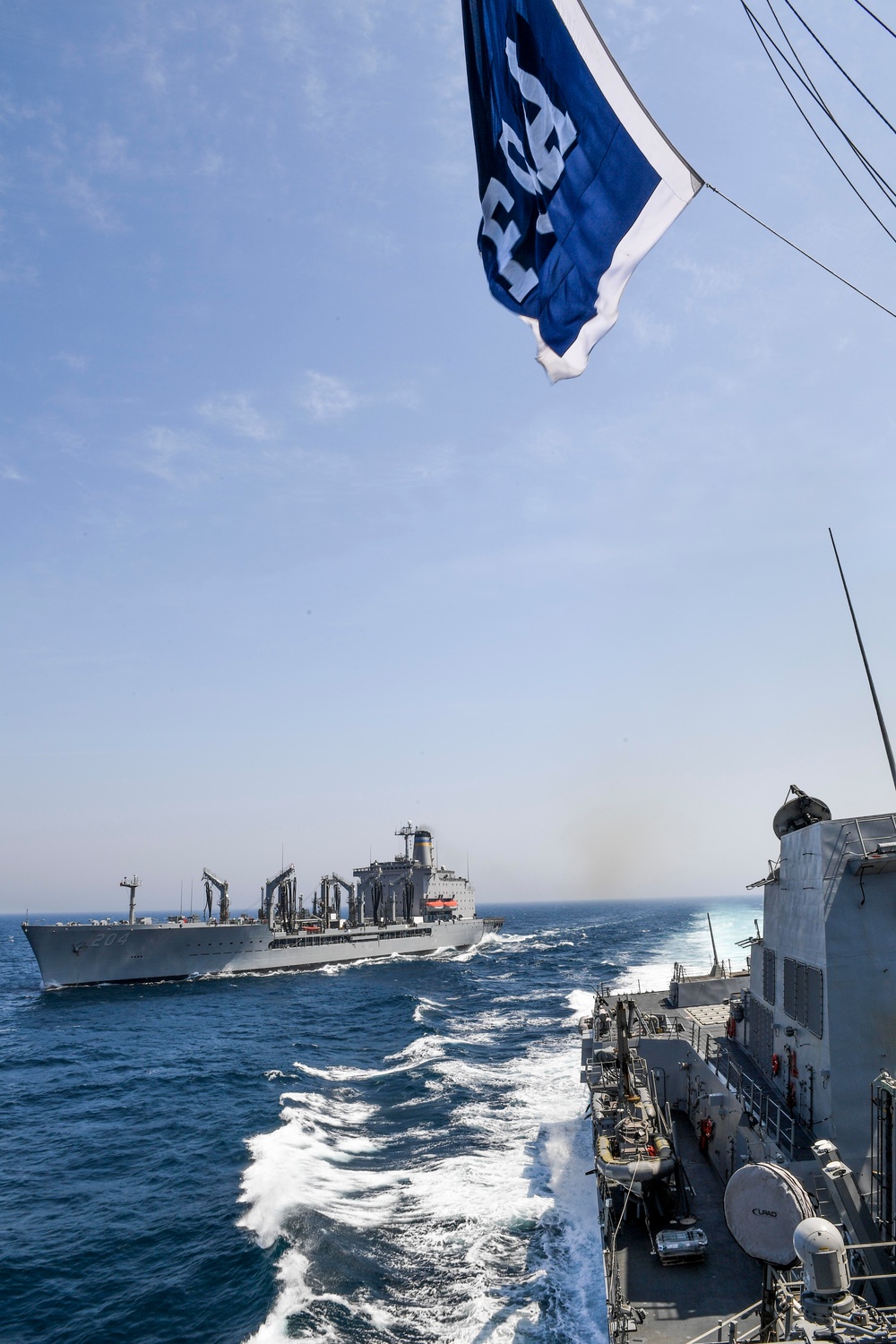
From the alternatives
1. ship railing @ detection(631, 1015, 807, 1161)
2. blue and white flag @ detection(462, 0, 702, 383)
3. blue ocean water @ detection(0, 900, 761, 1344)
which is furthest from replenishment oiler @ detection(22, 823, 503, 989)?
blue and white flag @ detection(462, 0, 702, 383)

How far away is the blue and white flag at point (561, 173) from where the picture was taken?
6082mm

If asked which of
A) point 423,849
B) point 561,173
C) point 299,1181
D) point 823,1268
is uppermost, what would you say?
point 561,173

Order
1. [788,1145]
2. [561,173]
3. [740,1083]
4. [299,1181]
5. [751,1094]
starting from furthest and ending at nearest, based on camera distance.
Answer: [299,1181] < [740,1083] < [751,1094] < [788,1145] < [561,173]

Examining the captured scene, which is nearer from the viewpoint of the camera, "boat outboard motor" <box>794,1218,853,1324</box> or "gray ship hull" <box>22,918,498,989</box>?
"boat outboard motor" <box>794,1218,853,1324</box>

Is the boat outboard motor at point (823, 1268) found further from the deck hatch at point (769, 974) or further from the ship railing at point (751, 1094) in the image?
the deck hatch at point (769, 974)

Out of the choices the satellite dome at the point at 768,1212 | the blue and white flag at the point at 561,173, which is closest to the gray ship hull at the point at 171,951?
the satellite dome at the point at 768,1212

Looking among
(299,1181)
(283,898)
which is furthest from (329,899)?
(299,1181)

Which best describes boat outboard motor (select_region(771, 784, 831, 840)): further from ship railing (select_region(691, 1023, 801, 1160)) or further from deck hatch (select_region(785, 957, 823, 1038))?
ship railing (select_region(691, 1023, 801, 1160))

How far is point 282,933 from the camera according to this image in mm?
74562

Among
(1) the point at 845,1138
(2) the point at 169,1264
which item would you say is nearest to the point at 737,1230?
(1) the point at 845,1138

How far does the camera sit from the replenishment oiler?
195 ft

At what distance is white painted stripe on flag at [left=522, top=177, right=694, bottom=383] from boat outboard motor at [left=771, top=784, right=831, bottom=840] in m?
14.0

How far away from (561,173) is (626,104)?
82 centimetres

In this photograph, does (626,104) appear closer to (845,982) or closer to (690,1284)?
(845,982)
